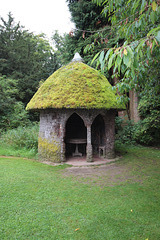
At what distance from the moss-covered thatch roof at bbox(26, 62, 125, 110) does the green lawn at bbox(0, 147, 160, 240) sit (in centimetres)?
268

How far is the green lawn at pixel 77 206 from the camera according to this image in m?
2.92

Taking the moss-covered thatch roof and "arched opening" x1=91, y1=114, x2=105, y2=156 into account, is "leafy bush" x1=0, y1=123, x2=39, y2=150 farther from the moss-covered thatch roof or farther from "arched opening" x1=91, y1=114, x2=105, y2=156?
"arched opening" x1=91, y1=114, x2=105, y2=156

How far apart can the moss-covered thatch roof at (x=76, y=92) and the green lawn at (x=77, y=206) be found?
268 cm

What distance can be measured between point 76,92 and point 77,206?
15.1ft

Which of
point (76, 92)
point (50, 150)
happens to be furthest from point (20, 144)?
point (76, 92)

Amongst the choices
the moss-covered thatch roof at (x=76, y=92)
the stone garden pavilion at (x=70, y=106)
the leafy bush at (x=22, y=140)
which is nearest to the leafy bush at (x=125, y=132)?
the stone garden pavilion at (x=70, y=106)

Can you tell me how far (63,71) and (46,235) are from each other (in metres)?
7.04

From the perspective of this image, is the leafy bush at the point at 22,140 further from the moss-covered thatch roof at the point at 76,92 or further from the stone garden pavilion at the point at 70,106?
the moss-covered thatch roof at the point at 76,92

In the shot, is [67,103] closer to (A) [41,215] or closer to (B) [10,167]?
(B) [10,167]

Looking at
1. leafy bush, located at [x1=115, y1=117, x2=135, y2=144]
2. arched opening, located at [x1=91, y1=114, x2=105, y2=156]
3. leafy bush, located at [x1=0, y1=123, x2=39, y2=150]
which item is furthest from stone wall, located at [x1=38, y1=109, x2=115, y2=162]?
leafy bush, located at [x1=115, y1=117, x2=135, y2=144]

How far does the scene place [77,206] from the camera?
3.78 meters

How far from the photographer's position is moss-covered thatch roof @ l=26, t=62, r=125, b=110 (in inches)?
272

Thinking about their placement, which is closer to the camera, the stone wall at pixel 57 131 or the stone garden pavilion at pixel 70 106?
the stone garden pavilion at pixel 70 106

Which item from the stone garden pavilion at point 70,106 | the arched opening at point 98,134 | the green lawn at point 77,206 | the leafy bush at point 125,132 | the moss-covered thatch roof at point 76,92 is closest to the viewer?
the green lawn at point 77,206
